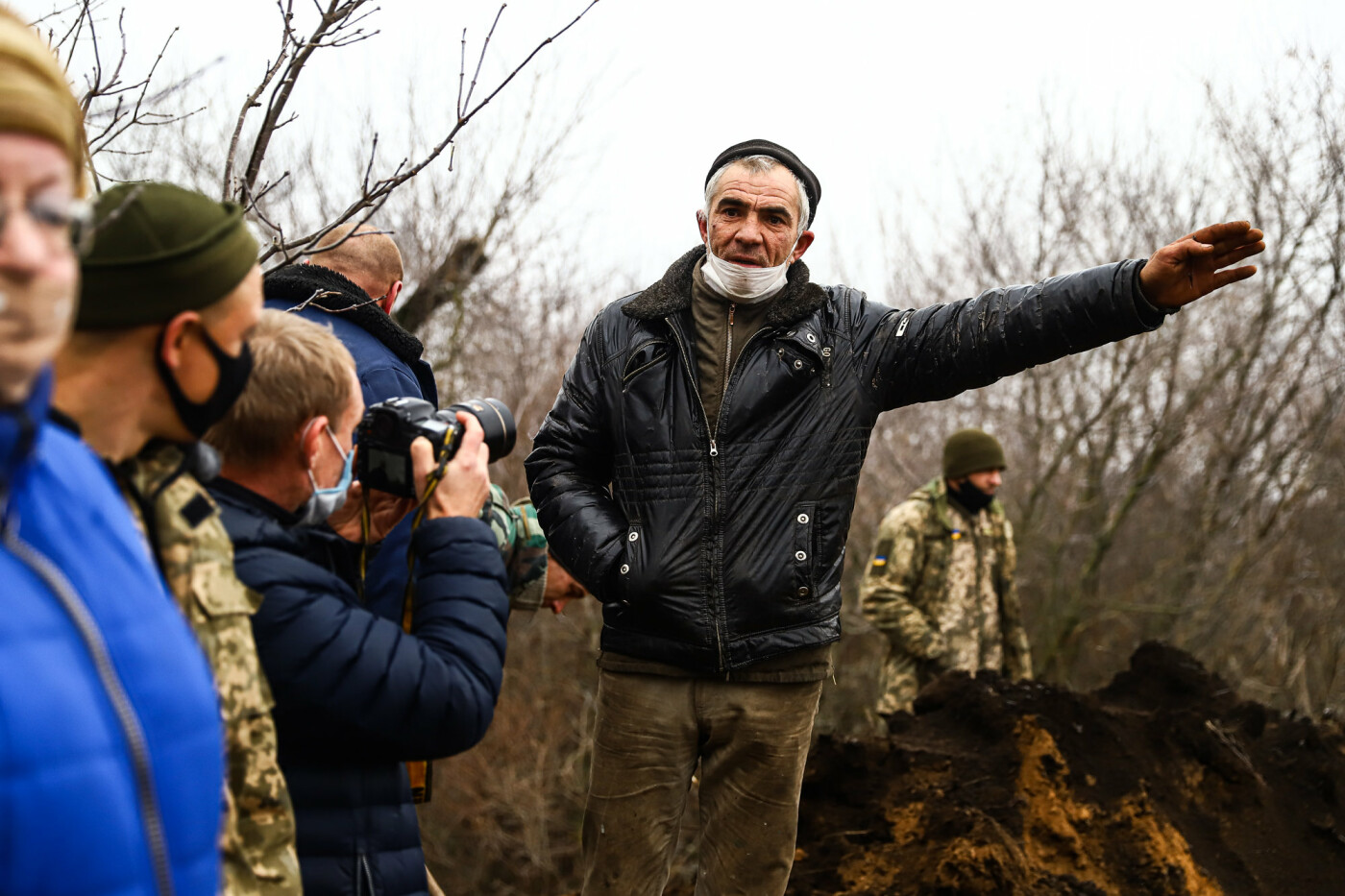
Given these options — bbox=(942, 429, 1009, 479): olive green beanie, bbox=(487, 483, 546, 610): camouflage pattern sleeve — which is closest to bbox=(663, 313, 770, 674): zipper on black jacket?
bbox=(487, 483, 546, 610): camouflage pattern sleeve

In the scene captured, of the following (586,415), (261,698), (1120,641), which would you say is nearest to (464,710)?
(261,698)

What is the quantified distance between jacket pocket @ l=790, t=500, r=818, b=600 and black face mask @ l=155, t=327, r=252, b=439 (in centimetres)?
184

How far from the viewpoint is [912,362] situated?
3393mm

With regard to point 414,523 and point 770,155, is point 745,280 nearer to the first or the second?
point 770,155

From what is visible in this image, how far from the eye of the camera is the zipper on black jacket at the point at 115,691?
47.3 inches

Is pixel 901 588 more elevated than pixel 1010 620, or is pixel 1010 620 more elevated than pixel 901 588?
pixel 901 588

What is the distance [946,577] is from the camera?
7234 mm

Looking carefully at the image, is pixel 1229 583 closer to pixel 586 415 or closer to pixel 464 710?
pixel 586 415

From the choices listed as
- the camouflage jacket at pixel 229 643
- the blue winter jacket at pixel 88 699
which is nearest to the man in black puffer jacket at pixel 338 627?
the camouflage jacket at pixel 229 643

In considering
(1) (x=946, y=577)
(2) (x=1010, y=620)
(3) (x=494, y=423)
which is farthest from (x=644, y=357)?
(2) (x=1010, y=620)

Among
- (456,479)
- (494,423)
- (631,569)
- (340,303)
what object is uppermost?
(340,303)

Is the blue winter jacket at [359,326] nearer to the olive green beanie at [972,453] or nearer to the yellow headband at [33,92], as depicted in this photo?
the yellow headband at [33,92]

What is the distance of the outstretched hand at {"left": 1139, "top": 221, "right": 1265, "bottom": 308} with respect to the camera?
2.99 metres

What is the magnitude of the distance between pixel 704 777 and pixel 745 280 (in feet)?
4.74
